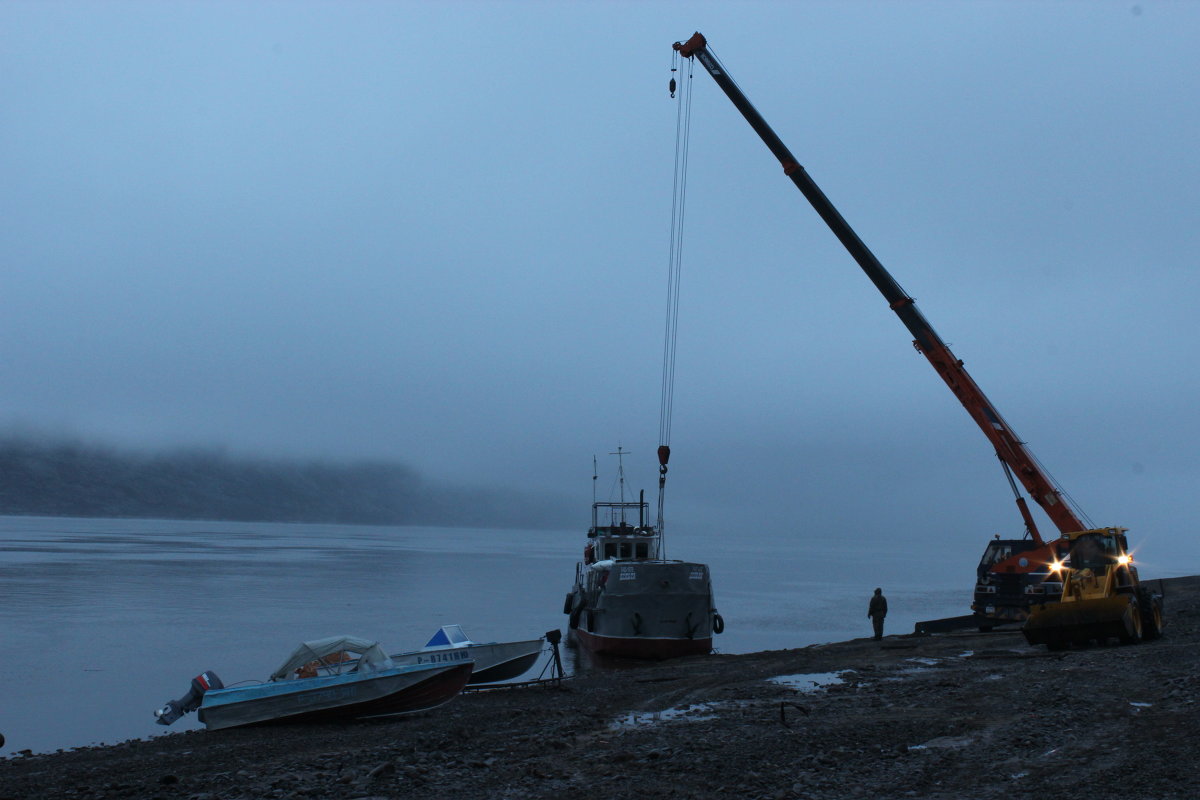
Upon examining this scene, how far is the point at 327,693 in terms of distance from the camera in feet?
59.2

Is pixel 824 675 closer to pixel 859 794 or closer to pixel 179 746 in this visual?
pixel 859 794

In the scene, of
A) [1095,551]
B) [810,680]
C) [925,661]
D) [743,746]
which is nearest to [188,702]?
[743,746]

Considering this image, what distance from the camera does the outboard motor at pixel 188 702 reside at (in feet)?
61.3

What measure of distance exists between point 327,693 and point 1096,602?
17.6m

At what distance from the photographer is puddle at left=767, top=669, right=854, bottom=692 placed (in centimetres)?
1872

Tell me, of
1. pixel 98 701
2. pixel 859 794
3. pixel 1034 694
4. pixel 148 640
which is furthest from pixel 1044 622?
pixel 148 640

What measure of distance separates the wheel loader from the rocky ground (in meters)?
1.53

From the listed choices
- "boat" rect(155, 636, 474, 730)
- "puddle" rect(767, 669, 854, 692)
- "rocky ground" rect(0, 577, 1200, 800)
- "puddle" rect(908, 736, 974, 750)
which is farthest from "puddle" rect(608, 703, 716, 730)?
"boat" rect(155, 636, 474, 730)

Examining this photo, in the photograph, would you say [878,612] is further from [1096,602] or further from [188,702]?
[188,702]

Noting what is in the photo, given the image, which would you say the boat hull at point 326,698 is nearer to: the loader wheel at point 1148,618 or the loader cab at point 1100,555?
the loader cab at point 1100,555

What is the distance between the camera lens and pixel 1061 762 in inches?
431

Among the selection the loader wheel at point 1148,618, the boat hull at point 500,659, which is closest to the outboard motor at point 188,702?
the boat hull at point 500,659

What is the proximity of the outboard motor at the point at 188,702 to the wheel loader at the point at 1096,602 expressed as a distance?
60.7 ft

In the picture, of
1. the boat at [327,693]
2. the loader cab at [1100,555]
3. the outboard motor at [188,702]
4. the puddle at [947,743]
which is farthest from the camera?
the loader cab at [1100,555]
